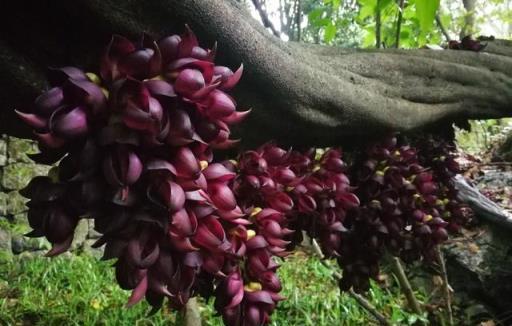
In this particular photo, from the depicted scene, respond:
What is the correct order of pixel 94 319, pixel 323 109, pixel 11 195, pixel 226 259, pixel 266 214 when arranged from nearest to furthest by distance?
pixel 226 259, pixel 266 214, pixel 323 109, pixel 94 319, pixel 11 195

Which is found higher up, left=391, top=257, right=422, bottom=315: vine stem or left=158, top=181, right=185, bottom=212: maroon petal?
left=158, top=181, right=185, bottom=212: maroon petal

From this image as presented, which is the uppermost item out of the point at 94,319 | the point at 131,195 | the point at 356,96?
the point at 356,96

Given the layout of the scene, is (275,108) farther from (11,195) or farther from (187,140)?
(11,195)

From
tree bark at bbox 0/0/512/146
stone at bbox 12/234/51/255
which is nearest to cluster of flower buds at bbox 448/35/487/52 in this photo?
tree bark at bbox 0/0/512/146

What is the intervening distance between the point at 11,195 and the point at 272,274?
3989mm

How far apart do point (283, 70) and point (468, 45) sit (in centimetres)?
86

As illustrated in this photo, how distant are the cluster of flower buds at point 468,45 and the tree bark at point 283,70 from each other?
1.4 inches

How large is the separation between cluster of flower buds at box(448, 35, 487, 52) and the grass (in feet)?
4.93

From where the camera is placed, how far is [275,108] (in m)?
0.84

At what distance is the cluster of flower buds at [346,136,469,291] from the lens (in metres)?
1.08

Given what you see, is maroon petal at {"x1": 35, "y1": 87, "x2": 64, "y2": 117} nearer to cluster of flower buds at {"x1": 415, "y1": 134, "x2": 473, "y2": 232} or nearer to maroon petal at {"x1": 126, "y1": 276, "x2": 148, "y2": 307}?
maroon petal at {"x1": 126, "y1": 276, "x2": 148, "y2": 307}

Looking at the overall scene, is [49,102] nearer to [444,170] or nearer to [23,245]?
[444,170]

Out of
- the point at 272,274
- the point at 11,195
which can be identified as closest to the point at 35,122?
the point at 272,274

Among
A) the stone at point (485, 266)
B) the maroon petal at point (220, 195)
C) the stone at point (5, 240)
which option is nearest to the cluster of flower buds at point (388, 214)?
the maroon petal at point (220, 195)
